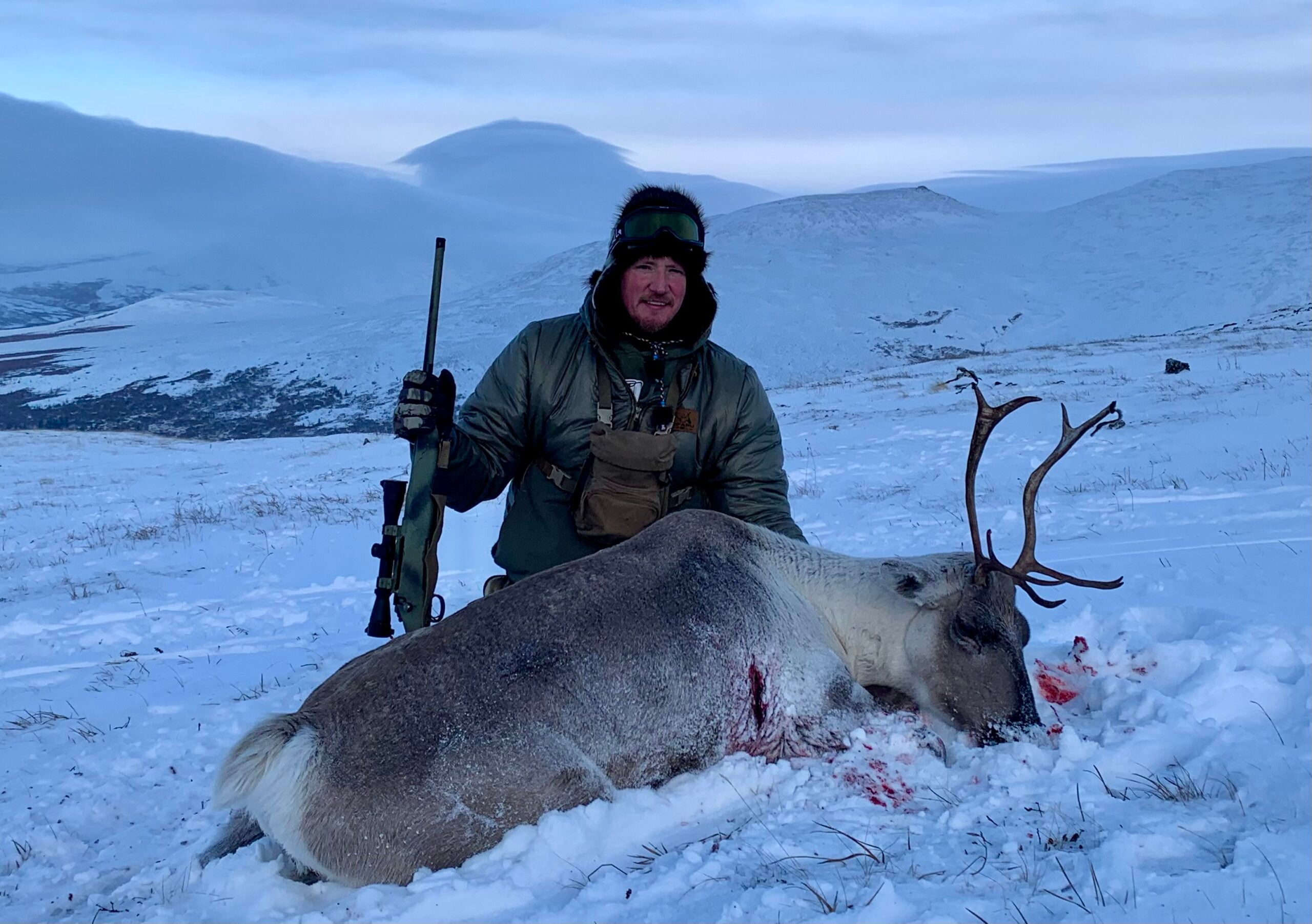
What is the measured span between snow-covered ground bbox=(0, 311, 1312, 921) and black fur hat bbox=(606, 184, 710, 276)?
2.78 metres

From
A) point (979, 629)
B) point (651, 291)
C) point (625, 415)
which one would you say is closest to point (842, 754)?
point (979, 629)

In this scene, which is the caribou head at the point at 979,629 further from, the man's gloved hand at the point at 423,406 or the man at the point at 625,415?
the man's gloved hand at the point at 423,406

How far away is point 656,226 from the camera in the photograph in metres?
5.70

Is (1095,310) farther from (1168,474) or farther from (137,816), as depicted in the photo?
(137,816)

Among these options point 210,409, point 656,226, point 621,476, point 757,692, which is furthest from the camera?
point 210,409

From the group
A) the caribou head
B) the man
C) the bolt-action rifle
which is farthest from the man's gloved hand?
the caribou head

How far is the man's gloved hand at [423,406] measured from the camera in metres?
4.94

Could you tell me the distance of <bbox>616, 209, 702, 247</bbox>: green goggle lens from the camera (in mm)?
5684

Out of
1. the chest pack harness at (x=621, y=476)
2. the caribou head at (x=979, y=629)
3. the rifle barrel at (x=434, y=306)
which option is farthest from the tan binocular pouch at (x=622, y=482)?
the caribou head at (x=979, y=629)

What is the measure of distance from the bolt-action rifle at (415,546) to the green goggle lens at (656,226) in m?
1.18

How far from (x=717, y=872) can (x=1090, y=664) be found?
8.40 feet

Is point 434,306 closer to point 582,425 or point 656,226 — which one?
point 582,425

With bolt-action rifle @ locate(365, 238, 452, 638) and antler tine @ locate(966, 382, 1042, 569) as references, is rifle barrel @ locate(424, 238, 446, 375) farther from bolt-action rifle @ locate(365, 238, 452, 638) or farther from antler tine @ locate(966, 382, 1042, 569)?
antler tine @ locate(966, 382, 1042, 569)

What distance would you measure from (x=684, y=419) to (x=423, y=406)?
153cm
